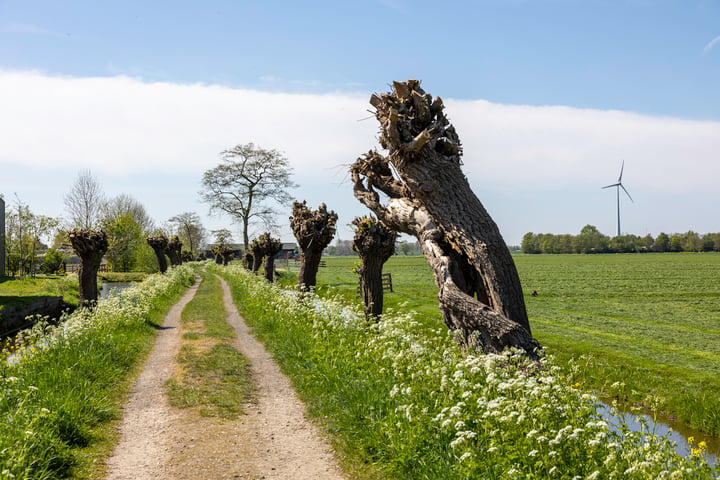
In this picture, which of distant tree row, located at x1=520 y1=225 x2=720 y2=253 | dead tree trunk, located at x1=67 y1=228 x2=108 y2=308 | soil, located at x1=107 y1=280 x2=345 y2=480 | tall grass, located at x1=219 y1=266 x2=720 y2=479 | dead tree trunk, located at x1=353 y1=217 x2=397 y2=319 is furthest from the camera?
distant tree row, located at x1=520 y1=225 x2=720 y2=253

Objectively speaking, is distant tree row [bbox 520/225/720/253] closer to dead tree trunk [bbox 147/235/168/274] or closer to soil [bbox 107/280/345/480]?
dead tree trunk [bbox 147/235/168/274]

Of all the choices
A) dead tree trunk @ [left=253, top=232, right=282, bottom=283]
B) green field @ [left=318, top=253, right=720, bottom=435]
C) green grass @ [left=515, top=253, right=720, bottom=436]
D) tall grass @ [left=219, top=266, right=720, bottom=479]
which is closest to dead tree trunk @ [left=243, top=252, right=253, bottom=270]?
dead tree trunk @ [left=253, top=232, right=282, bottom=283]

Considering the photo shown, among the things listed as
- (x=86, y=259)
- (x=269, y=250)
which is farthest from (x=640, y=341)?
(x=269, y=250)

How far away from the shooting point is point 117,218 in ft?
185

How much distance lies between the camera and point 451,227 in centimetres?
704

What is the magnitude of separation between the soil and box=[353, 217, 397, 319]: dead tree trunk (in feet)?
17.0

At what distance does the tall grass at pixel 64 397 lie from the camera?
5340 millimetres

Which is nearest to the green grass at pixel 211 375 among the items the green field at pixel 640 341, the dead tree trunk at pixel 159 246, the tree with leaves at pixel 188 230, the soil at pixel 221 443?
the soil at pixel 221 443

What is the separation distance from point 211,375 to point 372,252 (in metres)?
5.82

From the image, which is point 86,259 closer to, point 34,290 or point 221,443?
point 34,290

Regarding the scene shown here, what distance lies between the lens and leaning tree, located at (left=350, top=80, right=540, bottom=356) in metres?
6.50

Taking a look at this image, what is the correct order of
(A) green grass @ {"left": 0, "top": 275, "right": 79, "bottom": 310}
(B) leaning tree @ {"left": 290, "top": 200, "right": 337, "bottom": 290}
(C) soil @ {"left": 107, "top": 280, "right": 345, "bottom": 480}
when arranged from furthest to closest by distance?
(A) green grass @ {"left": 0, "top": 275, "right": 79, "bottom": 310} < (B) leaning tree @ {"left": 290, "top": 200, "right": 337, "bottom": 290} < (C) soil @ {"left": 107, "top": 280, "right": 345, "bottom": 480}

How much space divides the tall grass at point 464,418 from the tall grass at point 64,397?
3245 millimetres

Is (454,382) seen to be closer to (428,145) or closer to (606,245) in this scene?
(428,145)
